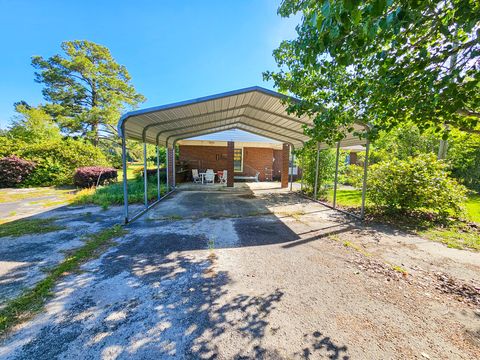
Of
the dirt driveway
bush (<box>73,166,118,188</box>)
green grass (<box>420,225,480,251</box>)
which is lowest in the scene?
the dirt driveway

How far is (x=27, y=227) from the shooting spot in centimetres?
501

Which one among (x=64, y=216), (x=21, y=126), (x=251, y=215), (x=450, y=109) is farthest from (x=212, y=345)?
(x=21, y=126)

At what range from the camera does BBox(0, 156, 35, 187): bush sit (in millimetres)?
11262

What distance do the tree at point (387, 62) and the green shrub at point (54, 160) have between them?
13962 millimetres

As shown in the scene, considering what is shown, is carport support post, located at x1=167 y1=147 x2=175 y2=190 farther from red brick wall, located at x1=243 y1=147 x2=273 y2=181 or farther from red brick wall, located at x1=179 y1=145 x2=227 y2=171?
red brick wall, located at x1=243 y1=147 x2=273 y2=181

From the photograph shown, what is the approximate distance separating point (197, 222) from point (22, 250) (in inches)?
140

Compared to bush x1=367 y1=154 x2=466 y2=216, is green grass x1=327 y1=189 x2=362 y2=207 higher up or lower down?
lower down

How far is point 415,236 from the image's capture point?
489 centimetres

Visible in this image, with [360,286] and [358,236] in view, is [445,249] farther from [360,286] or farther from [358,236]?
[360,286]

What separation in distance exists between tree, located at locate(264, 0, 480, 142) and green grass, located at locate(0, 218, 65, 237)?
21.4 ft

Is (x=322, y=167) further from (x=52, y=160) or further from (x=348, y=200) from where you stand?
(x=52, y=160)

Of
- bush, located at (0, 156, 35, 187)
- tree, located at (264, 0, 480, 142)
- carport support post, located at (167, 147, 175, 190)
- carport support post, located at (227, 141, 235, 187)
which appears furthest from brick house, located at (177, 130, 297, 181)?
tree, located at (264, 0, 480, 142)

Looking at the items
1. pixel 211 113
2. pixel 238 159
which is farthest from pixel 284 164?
pixel 211 113

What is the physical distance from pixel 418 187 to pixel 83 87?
88.2 ft
